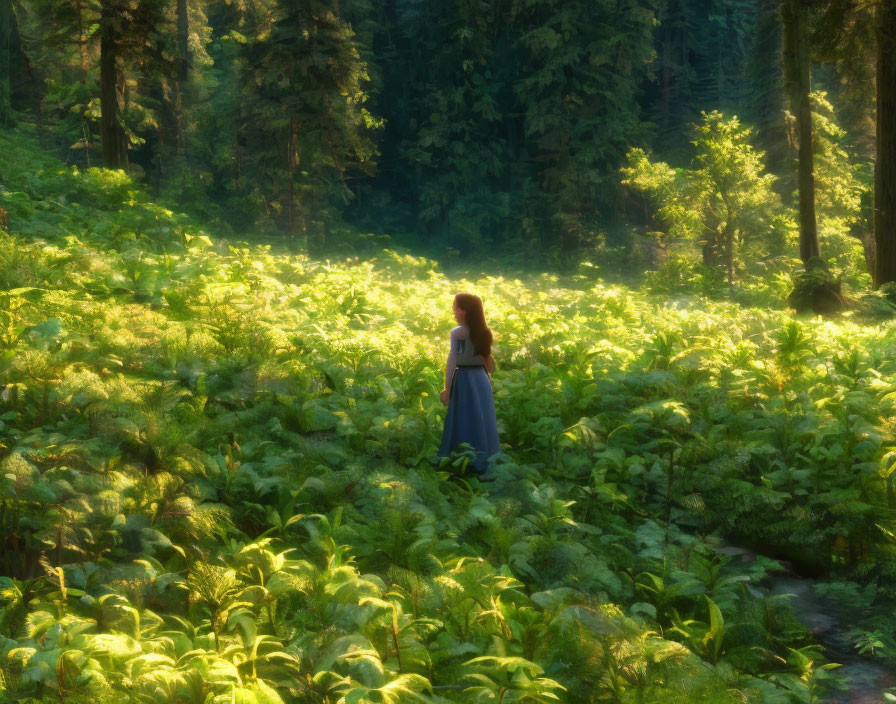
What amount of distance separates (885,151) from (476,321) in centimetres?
1110

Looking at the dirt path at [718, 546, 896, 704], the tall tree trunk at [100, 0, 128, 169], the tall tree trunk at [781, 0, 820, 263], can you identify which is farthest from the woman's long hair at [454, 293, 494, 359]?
the tall tree trunk at [100, 0, 128, 169]

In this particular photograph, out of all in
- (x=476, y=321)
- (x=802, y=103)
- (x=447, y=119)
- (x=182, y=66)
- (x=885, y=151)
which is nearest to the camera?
(x=476, y=321)

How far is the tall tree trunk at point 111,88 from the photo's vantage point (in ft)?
61.1

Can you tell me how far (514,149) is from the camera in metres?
37.4

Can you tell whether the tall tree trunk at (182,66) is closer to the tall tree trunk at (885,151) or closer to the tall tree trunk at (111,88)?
the tall tree trunk at (111,88)

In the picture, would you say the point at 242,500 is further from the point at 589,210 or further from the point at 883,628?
the point at 589,210

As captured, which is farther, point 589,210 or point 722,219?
point 589,210

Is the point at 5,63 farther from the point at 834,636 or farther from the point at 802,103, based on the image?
the point at 834,636

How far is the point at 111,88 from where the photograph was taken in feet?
63.6

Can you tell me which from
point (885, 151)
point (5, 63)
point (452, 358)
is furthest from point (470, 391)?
point (5, 63)

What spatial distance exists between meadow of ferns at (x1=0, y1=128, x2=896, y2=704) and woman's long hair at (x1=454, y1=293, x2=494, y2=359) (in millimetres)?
1007

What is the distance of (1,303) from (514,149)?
31660mm

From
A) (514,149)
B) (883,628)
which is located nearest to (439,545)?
(883,628)

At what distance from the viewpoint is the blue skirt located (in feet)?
24.3
